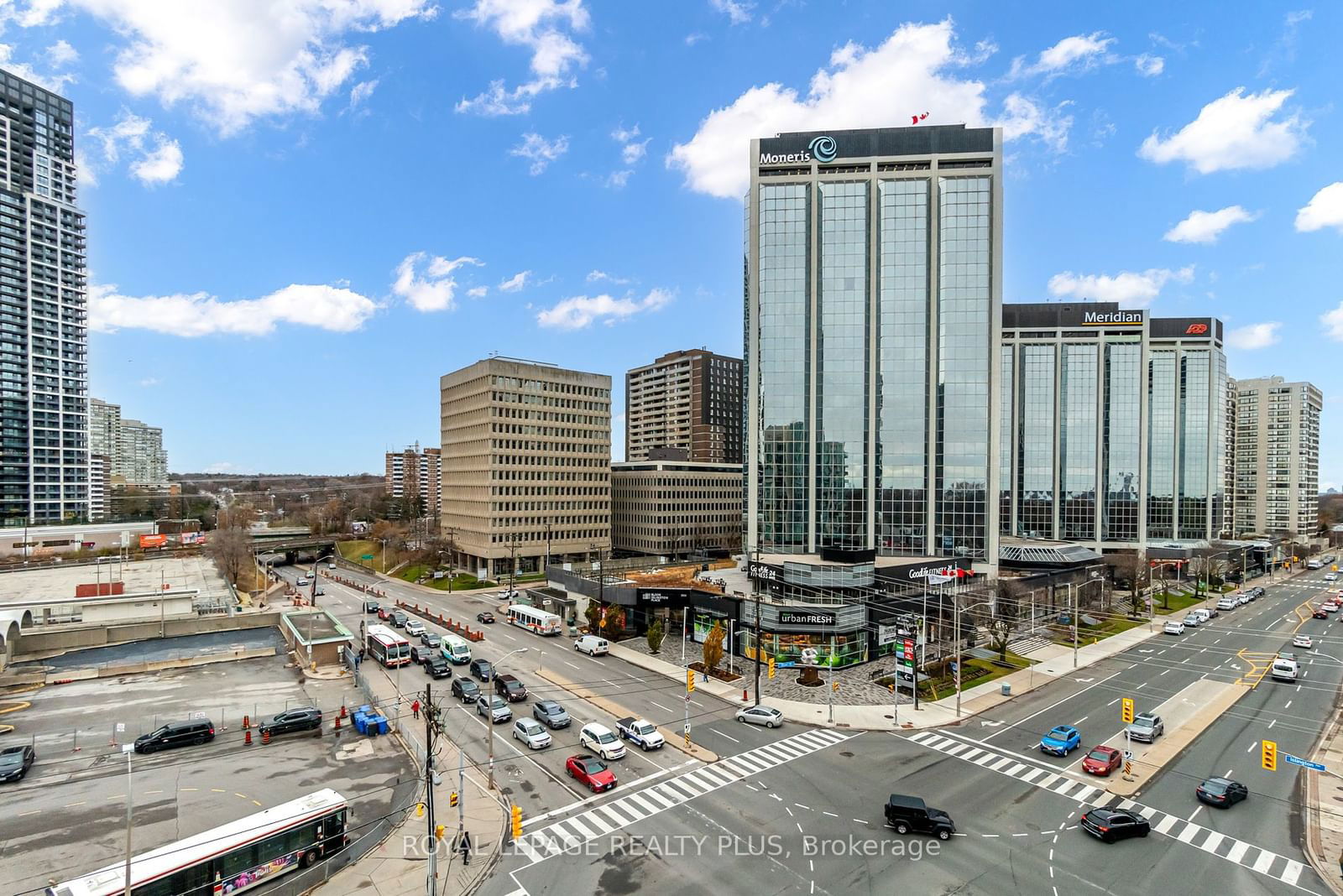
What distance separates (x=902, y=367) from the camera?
3201 inches

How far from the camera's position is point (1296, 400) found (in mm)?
167750

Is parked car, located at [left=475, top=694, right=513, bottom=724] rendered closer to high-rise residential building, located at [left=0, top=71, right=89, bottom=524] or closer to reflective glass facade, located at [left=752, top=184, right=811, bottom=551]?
reflective glass facade, located at [left=752, top=184, right=811, bottom=551]

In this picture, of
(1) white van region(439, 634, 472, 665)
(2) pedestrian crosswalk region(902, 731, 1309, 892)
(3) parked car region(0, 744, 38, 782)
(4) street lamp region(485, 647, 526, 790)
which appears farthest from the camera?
(1) white van region(439, 634, 472, 665)

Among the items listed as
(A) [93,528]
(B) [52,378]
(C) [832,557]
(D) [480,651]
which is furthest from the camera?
(B) [52,378]

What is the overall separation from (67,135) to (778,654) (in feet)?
702

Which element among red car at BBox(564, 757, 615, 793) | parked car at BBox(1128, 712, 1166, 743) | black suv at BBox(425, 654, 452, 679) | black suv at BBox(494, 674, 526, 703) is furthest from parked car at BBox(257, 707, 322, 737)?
parked car at BBox(1128, 712, 1166, 743)

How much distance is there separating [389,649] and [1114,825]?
5079 centimetres

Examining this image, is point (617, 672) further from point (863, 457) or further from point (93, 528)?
point (93, 528)

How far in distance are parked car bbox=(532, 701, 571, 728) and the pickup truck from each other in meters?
3.54

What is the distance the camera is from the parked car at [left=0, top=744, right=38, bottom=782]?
1247 inches

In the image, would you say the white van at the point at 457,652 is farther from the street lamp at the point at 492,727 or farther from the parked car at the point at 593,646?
the parked car at the point at 593,646

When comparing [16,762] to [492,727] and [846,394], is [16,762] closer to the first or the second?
[492,727]

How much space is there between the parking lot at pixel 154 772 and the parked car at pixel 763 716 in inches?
796

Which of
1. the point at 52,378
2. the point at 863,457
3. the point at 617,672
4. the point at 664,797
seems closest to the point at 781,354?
the point at 863,457
